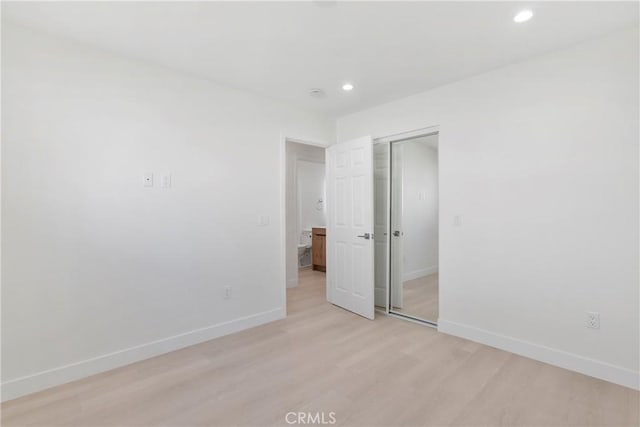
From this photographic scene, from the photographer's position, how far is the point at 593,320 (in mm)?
2305

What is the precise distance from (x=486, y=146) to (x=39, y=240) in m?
3.67

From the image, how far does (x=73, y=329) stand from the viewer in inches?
89.7

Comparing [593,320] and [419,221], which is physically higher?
[419,221]

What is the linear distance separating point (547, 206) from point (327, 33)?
220 centimetres

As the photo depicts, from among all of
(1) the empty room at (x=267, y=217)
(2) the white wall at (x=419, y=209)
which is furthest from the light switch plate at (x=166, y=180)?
(2) the white wall at (x=419, y=209)

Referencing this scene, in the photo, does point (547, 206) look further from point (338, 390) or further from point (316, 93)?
point (316, 93)

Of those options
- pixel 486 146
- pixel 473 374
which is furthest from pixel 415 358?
pixel 486 146

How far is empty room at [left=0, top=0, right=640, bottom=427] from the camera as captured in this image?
1989mm

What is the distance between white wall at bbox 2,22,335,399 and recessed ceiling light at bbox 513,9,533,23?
2364 millimetres

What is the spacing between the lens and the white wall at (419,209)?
5.33 metres

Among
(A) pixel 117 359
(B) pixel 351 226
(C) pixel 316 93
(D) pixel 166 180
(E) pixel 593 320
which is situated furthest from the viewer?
(B) pixel 351 226

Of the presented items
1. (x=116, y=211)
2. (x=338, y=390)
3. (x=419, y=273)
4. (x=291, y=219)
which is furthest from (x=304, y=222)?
(x=338, y=390)

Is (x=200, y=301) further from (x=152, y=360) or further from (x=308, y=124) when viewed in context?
(x=308, y=124)

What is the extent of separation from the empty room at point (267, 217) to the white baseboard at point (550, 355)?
1 centimetres
